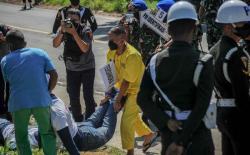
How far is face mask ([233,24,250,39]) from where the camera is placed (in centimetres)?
496

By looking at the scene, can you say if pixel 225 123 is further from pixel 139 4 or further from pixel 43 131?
pixel 139 4

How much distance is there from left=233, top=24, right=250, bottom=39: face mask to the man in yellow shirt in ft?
6.21

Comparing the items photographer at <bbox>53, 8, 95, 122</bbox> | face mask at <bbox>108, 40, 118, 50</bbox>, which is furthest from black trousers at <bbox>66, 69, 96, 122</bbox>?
face mask at <bbox>108, 40, 118, 50</bbox>

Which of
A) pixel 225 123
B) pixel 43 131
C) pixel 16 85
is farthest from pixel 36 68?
pixel 225 123

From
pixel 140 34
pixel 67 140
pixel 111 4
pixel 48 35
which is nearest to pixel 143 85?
pixel 67 140

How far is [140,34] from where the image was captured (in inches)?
328

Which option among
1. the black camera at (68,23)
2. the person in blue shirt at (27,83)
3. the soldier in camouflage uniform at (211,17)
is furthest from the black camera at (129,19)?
the soldier in camouflage uniform at (211,17)

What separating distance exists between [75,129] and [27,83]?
3.33 ft

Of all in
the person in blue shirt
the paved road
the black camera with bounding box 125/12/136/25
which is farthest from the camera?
the paved road

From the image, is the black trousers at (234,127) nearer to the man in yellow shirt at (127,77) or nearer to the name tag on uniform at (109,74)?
the man in yellow shirt at (127,77)

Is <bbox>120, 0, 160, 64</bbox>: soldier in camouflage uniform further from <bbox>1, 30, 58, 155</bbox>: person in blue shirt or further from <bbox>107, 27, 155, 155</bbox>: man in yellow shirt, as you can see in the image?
<bbox>1, 30, 58, 155</bbox>: person in blue shirt

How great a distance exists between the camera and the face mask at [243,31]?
4957 millimetres

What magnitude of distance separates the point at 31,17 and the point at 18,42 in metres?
16.3

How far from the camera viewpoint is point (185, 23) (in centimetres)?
399
